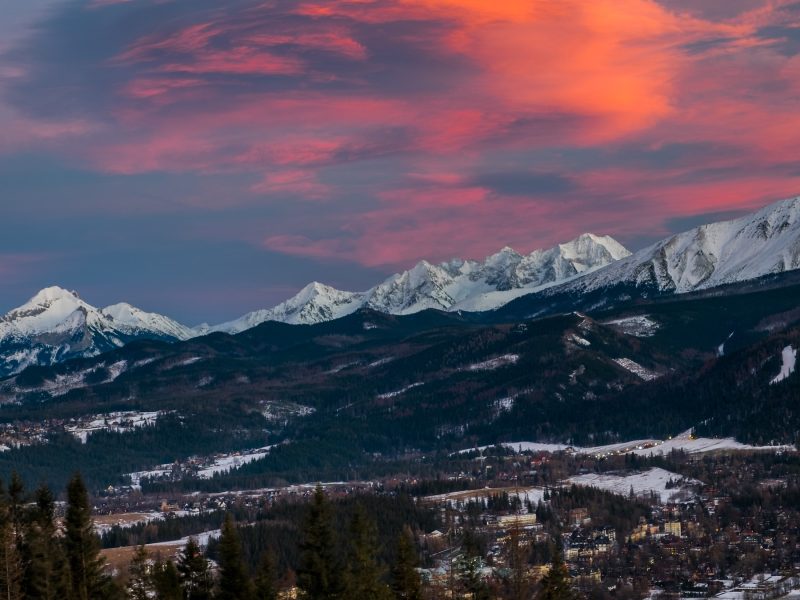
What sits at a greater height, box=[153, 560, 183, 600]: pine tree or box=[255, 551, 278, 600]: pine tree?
box=[153, 560, 183, 600]: pine tree

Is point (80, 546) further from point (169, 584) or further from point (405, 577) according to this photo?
point (405, 577)

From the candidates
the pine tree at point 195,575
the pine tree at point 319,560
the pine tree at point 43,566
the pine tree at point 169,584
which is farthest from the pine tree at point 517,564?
the pine tree at point 43,566

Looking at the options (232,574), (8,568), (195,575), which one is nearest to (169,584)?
(195,575)

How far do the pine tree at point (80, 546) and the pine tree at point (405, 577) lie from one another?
80.1 feet

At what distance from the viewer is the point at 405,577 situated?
370 feet

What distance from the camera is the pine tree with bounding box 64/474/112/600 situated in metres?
113

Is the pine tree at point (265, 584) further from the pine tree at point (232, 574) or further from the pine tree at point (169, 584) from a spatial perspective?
the pine tree at point (169, 584)

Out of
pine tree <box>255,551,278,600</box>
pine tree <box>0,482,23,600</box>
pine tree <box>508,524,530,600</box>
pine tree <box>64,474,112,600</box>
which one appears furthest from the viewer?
pine tree <box>255,551,278,600</box>

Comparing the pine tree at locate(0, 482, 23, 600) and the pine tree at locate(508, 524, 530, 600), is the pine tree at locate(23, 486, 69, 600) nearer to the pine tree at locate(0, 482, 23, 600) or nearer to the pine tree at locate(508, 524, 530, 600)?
the pine tree at locate(0, 482, 23, 600)

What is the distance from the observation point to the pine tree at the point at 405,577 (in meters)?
112

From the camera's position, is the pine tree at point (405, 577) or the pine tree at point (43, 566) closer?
the pine tree at point (43, 566)

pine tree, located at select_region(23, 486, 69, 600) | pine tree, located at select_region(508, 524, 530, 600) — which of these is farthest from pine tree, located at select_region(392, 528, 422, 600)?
pine tree, located at select_region(23, 486, 69, 600)

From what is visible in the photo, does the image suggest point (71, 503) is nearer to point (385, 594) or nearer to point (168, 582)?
point (168, 582)

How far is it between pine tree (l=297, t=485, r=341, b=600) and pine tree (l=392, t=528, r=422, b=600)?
486 cm
